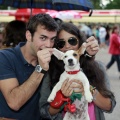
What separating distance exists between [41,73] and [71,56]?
0.93ft

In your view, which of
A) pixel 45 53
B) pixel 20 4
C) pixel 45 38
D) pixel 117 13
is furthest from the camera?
pixel 117 13

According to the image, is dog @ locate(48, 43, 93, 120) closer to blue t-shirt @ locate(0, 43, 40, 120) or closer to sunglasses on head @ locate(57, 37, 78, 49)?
sunglasses on head @ locate(57, 37, 78, 49)

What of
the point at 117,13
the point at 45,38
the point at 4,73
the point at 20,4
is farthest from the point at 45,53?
the point at 117,13

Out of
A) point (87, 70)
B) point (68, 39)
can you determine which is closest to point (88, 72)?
point (87, 70)

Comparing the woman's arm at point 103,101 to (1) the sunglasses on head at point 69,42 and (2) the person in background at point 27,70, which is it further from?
(2) the person in background at point 27,70

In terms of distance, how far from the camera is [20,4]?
553 cm

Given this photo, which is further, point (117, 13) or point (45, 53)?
point (117, 13)

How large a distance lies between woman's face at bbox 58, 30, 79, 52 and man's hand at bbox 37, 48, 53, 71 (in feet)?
0.64

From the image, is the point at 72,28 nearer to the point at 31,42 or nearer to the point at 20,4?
the point at 31,42

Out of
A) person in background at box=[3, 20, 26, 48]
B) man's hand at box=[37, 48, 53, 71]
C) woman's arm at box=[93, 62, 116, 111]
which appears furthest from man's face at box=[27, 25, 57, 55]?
→ person in background at box=[3, 20, 26, 48]

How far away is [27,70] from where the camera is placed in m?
3.03

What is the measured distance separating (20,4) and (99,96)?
307 cm

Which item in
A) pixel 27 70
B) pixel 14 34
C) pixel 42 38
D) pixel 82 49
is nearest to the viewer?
pixel 82 49

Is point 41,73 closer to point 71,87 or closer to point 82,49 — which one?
point 71,87
